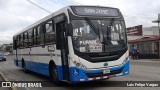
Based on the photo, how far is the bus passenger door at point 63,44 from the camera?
10852 millimetres

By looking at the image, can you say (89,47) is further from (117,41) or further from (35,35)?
(35,35)

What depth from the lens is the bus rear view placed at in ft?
33.9

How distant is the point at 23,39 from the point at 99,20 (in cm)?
953

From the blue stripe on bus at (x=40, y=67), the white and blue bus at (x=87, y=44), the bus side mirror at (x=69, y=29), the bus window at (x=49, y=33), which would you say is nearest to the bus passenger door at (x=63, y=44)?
the white and blue bus at (x=87, y=44)

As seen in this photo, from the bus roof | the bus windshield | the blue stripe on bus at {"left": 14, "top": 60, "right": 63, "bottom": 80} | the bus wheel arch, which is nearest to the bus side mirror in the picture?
the bus windshield

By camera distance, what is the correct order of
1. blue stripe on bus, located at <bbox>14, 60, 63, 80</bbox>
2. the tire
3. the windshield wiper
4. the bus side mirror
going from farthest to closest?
the tire
blue stripe on bus, located at <bbox>14, 60, 63, 80</bbox>
the windshield wiper
the bus side mirror

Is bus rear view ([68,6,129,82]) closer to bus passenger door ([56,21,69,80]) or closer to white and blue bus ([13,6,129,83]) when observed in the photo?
white and blue bus ([13,6,129,83])

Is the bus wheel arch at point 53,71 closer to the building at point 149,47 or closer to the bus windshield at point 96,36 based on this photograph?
the bus windshield at point 96,36

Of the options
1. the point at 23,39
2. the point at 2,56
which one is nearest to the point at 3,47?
the point at 2,56

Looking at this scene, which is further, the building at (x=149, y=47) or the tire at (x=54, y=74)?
the building at (x=149, y=47)

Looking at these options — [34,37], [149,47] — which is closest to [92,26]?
[34,37]

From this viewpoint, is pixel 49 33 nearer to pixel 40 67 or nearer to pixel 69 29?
pixel 69 29

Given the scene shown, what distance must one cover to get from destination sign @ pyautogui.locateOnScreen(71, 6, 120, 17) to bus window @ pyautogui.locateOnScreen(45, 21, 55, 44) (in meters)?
1.80

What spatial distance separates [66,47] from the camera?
1070 centimetres
